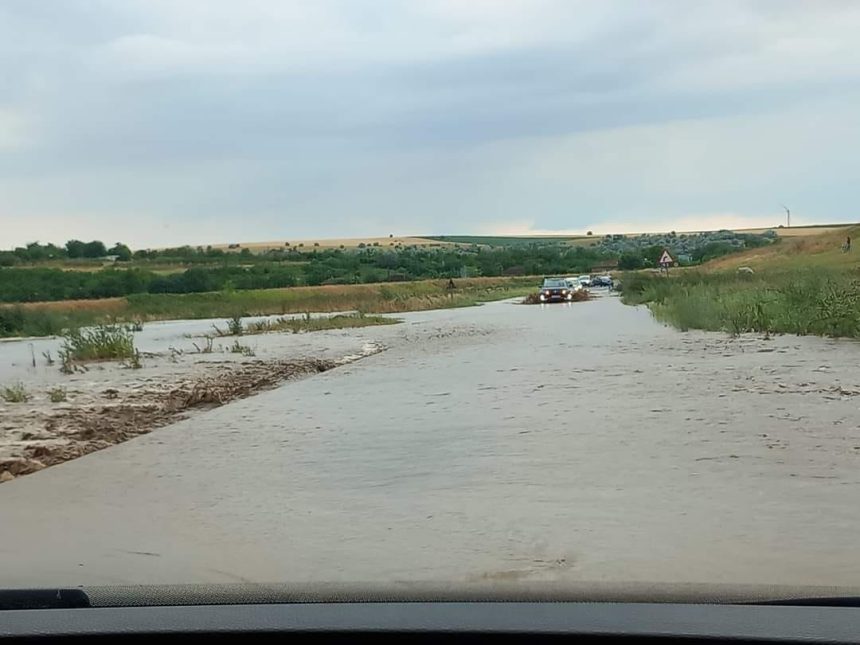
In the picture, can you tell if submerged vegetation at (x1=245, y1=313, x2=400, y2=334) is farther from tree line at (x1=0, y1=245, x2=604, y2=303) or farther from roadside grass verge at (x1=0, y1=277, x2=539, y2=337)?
tree line at (x1=0, y1=245, x2=604, y2=303)

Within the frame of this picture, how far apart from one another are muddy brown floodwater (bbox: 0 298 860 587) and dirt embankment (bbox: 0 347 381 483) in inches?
17.0

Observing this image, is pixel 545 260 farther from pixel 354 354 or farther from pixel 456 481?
pixel 456 481

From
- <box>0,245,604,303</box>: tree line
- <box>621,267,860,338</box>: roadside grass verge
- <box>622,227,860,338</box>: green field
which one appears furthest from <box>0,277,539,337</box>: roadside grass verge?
<box>621,267,860,338</box>: roadside grass verge

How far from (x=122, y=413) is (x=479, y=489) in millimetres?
8399

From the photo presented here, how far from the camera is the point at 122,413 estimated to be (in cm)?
1595

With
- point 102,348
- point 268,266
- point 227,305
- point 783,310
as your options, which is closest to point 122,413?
point 102,348

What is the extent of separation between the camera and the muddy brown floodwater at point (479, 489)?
265 inches

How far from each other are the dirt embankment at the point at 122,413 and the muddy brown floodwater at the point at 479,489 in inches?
17.0

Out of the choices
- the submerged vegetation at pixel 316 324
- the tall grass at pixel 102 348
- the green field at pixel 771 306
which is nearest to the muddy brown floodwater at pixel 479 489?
the green field at pixel 771 306

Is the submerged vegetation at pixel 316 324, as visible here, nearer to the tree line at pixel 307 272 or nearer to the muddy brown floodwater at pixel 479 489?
the tree line at pixel 307 272

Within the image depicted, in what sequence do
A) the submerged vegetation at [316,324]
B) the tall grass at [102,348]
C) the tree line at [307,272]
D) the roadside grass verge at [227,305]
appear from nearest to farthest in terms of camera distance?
the tall grass at [102,348] → the submerged vegetation at [316,324] → the roadside grass verge at [227,305] → the tree line at [307,272]

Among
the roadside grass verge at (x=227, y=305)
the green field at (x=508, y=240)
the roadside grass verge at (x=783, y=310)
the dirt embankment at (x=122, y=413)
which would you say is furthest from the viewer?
the green field at (x=508, y=240)

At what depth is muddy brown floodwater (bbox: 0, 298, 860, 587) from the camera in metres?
6.73

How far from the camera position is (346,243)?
15988cm
